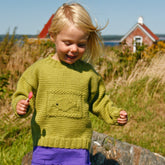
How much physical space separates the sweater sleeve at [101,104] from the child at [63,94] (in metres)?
0.06

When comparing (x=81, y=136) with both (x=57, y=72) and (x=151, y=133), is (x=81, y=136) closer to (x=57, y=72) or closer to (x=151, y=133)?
(x=57, y=72)

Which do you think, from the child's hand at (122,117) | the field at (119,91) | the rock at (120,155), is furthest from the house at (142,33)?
the child's hand at (122,117)

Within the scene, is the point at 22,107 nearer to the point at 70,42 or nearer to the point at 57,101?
the point at 57,101

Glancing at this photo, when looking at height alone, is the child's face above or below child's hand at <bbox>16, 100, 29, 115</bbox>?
above

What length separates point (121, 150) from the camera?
3168mm

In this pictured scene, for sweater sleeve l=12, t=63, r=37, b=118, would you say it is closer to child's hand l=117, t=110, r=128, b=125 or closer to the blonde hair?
the blonde hair

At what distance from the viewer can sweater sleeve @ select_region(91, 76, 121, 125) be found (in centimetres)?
218

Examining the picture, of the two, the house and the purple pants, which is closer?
the purple pants

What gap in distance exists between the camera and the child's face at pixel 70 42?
192cm

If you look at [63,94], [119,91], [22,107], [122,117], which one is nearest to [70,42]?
[63,94]

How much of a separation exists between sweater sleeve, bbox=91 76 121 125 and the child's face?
32cm

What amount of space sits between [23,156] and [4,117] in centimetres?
96

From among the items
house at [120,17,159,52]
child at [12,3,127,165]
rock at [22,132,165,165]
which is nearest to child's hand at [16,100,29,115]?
child at [12,3,127,165]

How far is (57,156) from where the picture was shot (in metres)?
2.06
